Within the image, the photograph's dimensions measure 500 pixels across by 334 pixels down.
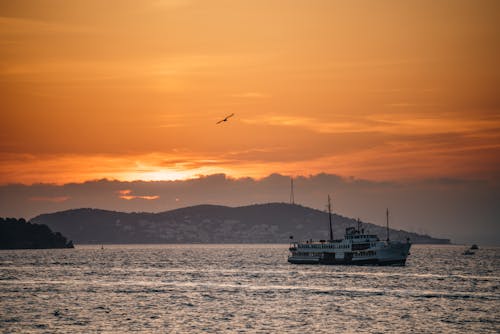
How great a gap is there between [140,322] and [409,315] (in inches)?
1293

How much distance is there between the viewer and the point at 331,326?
82188 millimetres

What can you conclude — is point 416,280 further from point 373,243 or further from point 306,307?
point 306,307

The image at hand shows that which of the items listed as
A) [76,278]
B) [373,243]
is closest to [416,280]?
[373,243]

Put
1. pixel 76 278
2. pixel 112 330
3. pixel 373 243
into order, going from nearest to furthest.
→ pixel 112 330
pixel 76 278
pixel 373 243

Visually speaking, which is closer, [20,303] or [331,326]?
[331,326]

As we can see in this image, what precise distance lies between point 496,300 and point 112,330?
61832 millimetres

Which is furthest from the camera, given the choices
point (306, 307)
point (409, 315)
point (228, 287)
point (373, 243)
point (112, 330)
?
point (373, 243)

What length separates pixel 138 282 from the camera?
151375mm

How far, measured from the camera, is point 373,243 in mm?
198000

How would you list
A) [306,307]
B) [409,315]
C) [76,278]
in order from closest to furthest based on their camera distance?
[409,315] < [306,307] < [76,278]

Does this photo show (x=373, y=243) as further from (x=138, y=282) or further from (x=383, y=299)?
(x=383, y=299)

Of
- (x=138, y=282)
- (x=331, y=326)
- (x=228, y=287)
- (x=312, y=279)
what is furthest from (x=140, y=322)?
(x=312, y=279)

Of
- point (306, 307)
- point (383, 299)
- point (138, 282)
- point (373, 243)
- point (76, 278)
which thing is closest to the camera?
point (306, 307)

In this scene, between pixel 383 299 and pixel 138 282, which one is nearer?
pixel 383 299
